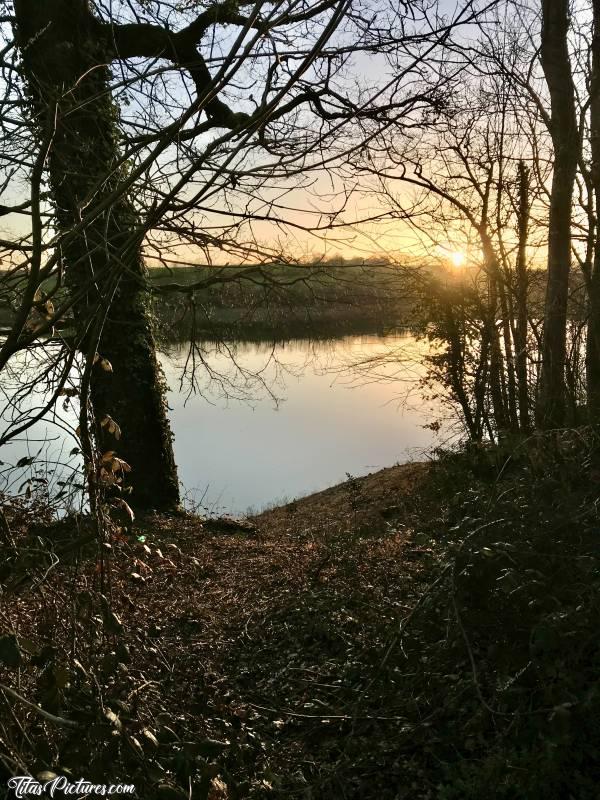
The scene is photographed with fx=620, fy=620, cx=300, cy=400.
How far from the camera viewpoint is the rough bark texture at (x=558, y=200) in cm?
726

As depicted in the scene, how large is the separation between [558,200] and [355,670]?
6.25 m

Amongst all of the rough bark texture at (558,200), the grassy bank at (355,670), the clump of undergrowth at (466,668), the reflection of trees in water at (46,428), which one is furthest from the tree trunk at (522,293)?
the reflection of trees in water at (46,428)

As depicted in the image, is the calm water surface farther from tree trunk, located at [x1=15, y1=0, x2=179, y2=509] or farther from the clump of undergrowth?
the clump of undergrowth

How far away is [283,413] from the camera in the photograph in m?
20.9

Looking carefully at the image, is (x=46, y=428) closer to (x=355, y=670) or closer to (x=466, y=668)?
(x=355, y=670)

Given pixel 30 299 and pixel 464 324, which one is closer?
pixel 30 299

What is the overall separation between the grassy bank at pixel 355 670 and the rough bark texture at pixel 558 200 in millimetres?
2858

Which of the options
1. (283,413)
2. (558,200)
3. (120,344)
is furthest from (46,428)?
(283,413)

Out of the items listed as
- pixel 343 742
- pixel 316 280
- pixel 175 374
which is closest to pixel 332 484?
pixel 175 374

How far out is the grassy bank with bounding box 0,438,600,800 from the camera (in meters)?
2.27

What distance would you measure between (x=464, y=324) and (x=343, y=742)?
380 inches

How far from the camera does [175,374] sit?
9.93 m

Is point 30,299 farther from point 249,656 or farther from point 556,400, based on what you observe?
point 556,400

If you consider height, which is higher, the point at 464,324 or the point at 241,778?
the point at 464,324
